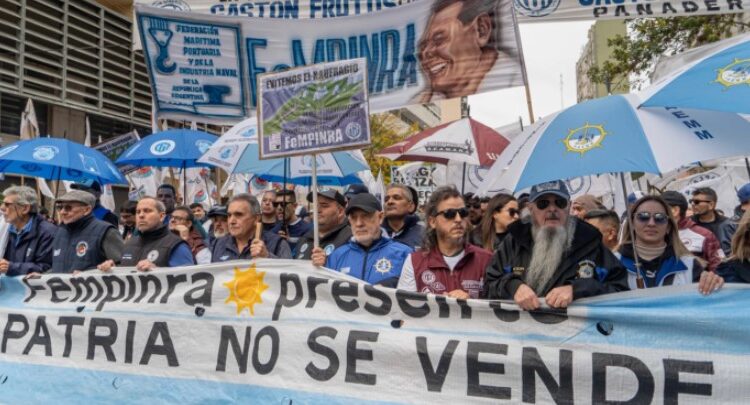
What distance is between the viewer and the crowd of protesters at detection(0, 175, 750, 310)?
3512mm

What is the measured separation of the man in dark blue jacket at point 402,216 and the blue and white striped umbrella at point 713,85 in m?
2.75

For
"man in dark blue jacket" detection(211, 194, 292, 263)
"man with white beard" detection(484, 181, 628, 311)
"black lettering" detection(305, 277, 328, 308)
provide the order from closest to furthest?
"man with white beard" detection(484, 181, 628, 311) → "black lettering" detection(305, 277, 328, 308) → "man in dark blue jacket" detection(211, 194, 292, 263)

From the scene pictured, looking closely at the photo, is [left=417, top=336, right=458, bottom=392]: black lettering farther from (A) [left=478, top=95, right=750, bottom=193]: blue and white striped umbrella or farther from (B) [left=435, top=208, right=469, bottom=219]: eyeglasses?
(A) [left=478, top=95, right=750, bottom=193]: blue and white striped umbrella

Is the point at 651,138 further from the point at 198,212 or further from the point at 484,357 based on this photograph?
the point at 198,212

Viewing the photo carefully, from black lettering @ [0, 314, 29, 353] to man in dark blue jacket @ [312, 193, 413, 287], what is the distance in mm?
2270

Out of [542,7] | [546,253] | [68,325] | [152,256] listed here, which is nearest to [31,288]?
[68,325]

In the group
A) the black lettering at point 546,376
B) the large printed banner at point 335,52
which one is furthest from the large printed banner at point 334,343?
the large printed banner at point 335,52

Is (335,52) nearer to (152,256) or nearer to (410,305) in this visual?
(152,256)

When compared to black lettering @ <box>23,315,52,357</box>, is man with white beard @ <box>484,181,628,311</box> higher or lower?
higher

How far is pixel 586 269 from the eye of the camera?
3.49m

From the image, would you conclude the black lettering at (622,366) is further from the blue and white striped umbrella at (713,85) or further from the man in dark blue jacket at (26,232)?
the man in dark blue jacket at (26,232)

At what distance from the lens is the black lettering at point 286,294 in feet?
13.6

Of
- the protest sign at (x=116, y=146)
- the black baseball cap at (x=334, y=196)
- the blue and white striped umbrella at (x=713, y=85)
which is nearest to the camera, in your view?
Answer: the blue and white striped umbrella at (x=713, y=85)

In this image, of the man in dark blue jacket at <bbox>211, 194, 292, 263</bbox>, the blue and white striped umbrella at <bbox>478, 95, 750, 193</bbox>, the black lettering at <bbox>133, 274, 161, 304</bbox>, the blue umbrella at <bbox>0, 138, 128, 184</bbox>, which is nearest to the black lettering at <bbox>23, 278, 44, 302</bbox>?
the black lettering at <bbox>133, 274, 161, 304</bbox>
